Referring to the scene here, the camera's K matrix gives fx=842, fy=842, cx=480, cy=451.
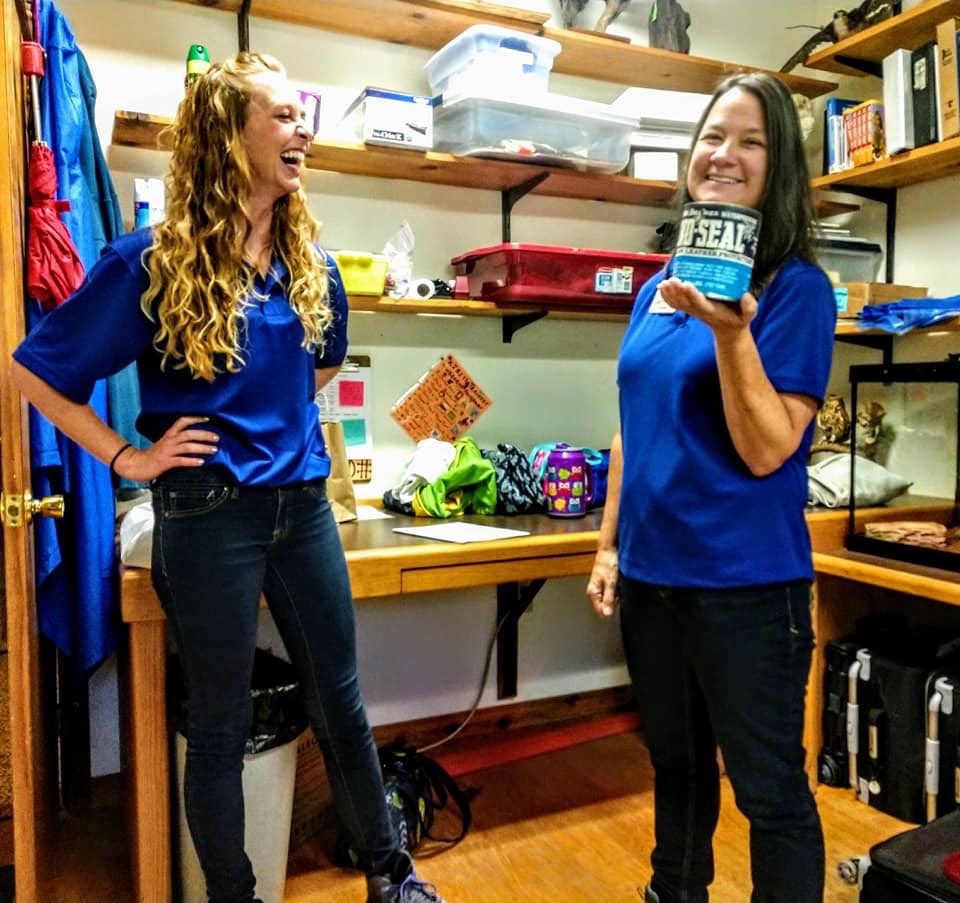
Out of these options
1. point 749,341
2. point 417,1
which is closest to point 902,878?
point 749,341

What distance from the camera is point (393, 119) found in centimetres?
201

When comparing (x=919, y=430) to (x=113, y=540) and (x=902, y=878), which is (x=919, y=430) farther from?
(x=113, y=540)

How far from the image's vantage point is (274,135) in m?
1.31

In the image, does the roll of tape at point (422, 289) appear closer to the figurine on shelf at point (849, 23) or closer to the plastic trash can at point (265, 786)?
the plastic trash can at point (265, 786)

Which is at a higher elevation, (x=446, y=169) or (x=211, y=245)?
(x=446, y=169)

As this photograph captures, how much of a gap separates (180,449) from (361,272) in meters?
0.90

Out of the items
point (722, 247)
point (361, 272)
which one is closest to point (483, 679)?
point (361, 272)

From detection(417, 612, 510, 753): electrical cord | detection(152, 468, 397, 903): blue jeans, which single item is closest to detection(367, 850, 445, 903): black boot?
detection(152, 468, 397, 903): blue jeans

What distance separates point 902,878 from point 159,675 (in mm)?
1334

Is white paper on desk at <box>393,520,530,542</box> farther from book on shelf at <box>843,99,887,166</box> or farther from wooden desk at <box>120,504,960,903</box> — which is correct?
book on shelf at <box>843,99,887,166</box>

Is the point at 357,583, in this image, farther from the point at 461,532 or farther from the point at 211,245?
the point at 211,245

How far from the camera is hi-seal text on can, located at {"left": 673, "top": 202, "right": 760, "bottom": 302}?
920 mm

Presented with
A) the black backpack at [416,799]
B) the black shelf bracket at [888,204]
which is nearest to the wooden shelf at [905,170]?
the black shelf bracket at [888,204]

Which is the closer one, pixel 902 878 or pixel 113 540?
pixel 902 878
